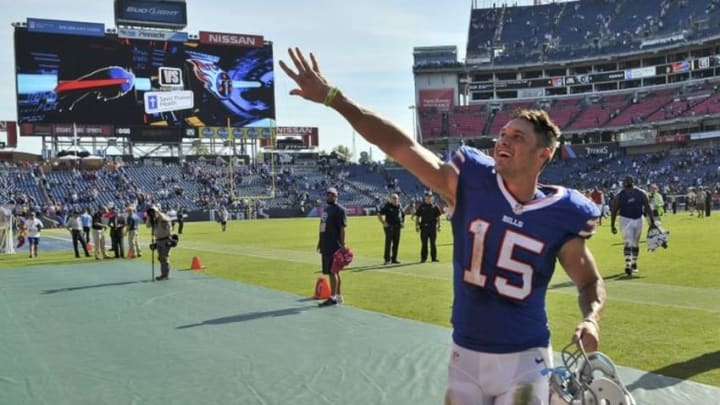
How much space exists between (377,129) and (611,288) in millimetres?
9997

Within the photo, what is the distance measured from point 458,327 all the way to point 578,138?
82894 millimetres

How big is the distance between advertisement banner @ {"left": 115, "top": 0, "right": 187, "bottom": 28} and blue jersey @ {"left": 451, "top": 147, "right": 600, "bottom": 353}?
6301cm

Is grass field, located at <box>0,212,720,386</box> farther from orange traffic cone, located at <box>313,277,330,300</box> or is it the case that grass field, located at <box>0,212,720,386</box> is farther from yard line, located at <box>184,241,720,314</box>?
orange traffic cone, located at <box>313,277,330,300</box>

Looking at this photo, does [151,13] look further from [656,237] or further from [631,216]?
[631,216]

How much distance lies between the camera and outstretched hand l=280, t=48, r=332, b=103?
9.96ft

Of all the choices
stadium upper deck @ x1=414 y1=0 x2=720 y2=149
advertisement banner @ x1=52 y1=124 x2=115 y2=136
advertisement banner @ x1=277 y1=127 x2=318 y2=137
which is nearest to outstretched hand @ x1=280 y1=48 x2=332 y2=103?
advertisement banner @ x1=52 y1=124 x2=115 y2=136

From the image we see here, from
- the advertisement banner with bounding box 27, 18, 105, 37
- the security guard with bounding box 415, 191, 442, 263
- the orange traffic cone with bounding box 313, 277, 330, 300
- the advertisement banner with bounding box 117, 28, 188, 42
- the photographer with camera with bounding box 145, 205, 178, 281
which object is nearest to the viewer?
the orange traffic cone with bounding box 313, 277, 330, 300

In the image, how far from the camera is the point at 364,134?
3.00 m

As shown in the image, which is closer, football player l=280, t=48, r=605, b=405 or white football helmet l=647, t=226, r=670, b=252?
football player l=280, t=48, r=605, b=405

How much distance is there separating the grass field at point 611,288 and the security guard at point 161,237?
49.1 inches

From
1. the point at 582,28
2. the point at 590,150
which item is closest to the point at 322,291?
the point at 590,150

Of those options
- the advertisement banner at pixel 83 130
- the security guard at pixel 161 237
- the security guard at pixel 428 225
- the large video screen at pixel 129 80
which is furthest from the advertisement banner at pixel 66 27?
the security guard at pixel 428 225

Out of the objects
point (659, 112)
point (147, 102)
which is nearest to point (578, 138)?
point (659, 112)

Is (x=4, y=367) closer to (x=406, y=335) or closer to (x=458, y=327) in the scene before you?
(x=406, y=335)
